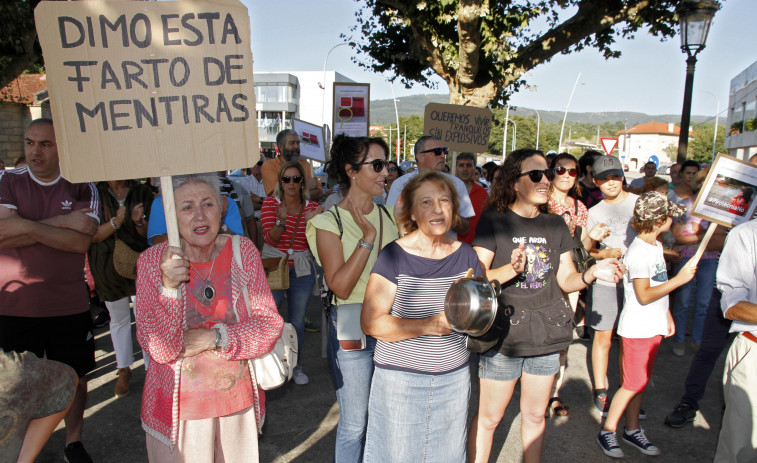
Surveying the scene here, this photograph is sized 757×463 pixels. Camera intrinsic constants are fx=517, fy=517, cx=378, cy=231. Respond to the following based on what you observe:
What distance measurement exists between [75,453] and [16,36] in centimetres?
1211

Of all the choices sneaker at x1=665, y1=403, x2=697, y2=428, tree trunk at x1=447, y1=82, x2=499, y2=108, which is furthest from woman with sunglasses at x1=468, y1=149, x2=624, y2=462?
tree trunk at x1=447, y1=82, x2=499, y2=108

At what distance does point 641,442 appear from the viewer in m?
3.80

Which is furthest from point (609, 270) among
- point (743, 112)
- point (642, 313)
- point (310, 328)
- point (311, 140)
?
point (743, 112)

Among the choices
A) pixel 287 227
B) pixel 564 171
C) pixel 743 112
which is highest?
pixel 743 112

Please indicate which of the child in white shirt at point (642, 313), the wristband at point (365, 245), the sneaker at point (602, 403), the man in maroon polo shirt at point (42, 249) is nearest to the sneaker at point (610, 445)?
the child in white shirt at point (642, 313)

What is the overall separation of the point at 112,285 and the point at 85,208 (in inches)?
55.4

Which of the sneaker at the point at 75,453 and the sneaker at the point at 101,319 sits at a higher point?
the sneaker at the point at 75,453

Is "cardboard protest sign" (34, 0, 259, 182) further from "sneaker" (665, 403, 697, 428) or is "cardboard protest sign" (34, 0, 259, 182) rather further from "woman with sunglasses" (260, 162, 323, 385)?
"sneaker" (665, 403, 697, 428)

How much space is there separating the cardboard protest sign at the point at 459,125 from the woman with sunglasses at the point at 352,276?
3.82 m

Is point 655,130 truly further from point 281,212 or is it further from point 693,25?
point 281,212

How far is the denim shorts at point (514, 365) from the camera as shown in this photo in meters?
3.02

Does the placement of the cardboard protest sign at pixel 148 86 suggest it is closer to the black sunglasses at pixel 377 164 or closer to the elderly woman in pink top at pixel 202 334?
the elderly woman in pink top at pixel 202 334

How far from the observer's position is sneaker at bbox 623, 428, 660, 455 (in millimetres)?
3760

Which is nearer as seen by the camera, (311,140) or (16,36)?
(311,140)
